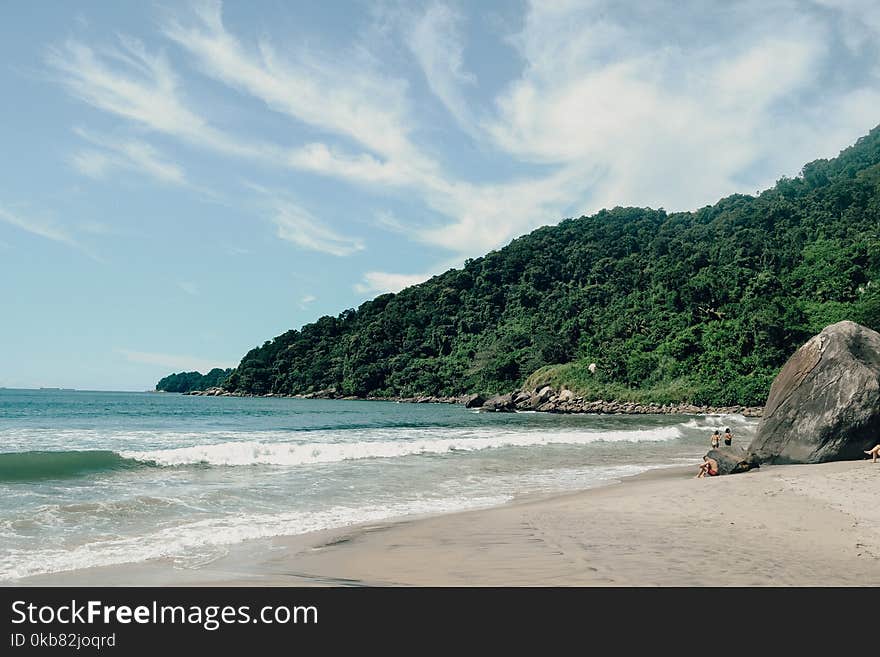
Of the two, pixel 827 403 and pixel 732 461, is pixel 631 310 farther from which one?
pixel 732 461

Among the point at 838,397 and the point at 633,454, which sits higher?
the point at 838,397

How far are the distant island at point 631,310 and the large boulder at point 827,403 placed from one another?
55860 mm

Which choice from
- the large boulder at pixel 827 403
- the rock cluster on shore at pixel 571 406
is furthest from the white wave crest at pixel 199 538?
the rock cluster on shore at pixel 571 406

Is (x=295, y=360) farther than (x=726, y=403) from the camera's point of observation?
Yes

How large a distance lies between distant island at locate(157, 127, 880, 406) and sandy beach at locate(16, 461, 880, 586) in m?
65.5

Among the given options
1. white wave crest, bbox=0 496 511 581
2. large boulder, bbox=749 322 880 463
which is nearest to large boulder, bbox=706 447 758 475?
large boulder, bbox=749 322 880 463

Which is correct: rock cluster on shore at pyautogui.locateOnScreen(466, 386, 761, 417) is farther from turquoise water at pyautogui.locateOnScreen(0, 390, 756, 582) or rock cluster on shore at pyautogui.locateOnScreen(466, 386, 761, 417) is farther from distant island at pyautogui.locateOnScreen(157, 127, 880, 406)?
turquoise water at pyautogui.locateOnScreen(0, 390, 756, 582)

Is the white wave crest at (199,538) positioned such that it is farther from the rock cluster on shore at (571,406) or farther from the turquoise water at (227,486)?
the rock cluster on shore at (571,406)

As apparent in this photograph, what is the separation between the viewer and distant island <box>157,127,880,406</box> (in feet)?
253

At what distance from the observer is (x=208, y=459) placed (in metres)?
20.9

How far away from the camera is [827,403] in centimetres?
1738
